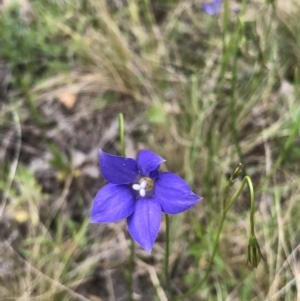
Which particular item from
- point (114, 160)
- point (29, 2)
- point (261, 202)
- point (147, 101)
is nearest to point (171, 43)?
point (147, 101)

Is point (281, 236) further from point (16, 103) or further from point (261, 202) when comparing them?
point (16, 103)

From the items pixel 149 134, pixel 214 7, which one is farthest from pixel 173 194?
pixel 214 7

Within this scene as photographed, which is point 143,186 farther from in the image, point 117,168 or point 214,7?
point 214,7

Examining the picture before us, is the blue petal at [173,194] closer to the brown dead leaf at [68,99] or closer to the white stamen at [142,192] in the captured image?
the white stamen at [142,192]

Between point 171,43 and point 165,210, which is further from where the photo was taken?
point 171,43

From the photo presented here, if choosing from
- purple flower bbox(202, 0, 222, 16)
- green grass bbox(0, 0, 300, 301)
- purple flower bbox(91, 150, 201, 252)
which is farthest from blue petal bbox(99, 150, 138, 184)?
purple flower bbox(202, 0, 222, 16)

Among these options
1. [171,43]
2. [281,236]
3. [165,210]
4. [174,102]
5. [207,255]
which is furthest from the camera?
[171,43]
